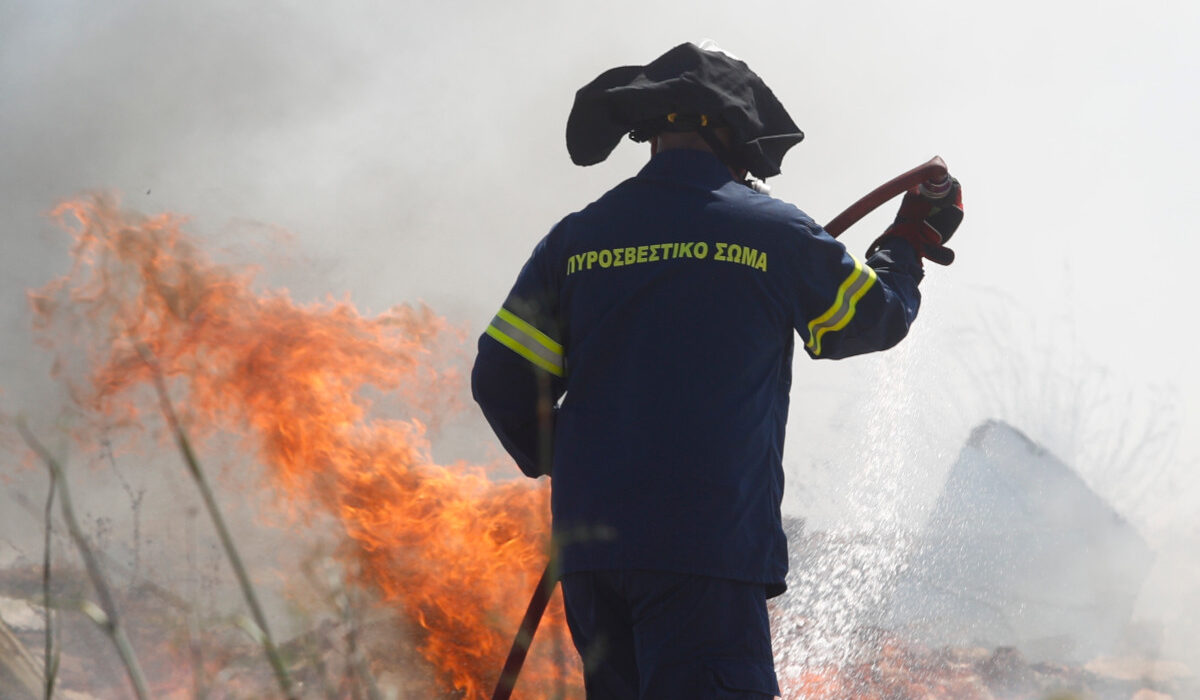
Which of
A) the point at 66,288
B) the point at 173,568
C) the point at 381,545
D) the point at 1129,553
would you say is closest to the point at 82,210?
the point at 66,288

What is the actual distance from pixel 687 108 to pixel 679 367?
64 cm

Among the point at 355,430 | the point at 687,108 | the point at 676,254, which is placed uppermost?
the point at 687,108

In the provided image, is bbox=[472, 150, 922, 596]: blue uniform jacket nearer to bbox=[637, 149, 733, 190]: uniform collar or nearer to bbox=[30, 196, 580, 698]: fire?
bbox=[637, 149, 733, 190]: uniform collar

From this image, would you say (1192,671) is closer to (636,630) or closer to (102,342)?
(636,630)

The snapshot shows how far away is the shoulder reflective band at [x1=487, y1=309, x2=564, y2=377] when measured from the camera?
2.39m

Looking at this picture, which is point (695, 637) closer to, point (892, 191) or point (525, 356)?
point (525, 356)

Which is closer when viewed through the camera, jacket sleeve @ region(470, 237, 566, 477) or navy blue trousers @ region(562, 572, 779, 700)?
navy blue trousers @ region(562, 572, 779, 700)

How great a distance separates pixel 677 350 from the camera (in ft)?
7.10

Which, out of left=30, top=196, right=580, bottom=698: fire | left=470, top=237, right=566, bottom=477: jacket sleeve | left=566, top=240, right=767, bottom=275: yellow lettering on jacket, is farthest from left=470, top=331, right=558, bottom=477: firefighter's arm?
left=30, top=196, right=580, bottom=698: fire

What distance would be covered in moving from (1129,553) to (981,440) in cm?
105

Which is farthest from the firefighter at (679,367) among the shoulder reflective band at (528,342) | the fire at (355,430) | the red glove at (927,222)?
the fire at (355,430)

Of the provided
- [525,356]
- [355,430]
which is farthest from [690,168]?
[355,430]

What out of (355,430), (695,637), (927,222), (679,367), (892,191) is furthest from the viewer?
(355,430)

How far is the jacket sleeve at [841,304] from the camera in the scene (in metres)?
2.25
